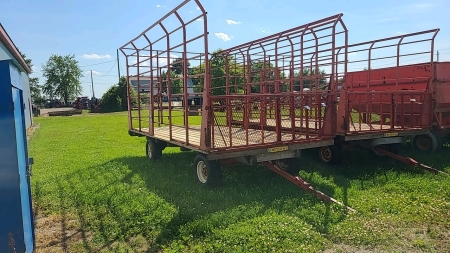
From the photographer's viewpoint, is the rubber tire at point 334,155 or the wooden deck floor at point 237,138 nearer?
the wooden deck floor at point 237,138

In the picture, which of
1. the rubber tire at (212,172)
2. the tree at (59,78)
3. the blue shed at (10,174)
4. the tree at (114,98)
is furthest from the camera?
the tree at (59,78)

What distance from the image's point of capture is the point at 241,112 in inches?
340

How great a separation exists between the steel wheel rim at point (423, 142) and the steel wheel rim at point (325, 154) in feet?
9.93

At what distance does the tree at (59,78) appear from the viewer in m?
61.8

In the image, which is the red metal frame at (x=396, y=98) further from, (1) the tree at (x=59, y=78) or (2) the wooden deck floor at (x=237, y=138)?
(1) the tree at (x=59, y=78)

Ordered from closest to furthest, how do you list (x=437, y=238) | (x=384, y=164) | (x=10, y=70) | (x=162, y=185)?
(x=10, y=70) → (x=437, y=238) → (x=162, y=185) → (x=384, y=164)

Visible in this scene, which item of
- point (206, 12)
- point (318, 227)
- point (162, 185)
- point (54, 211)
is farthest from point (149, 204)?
point (206, 12)

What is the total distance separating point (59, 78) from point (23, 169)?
6496 cm

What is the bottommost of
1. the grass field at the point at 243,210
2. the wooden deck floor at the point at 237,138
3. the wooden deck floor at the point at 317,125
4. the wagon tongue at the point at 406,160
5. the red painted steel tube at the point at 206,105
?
the grass field at the point at 243,210

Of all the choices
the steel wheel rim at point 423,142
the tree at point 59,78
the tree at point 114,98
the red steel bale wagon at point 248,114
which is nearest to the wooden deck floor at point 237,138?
the red steel bale wagon at point 248,114

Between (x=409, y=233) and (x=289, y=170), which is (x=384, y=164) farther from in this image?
(x=409, y=233)

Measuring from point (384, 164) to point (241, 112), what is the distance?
11.3ft

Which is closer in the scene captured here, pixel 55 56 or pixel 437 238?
pixel 437 238

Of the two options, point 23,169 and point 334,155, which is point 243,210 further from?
point 334,155
